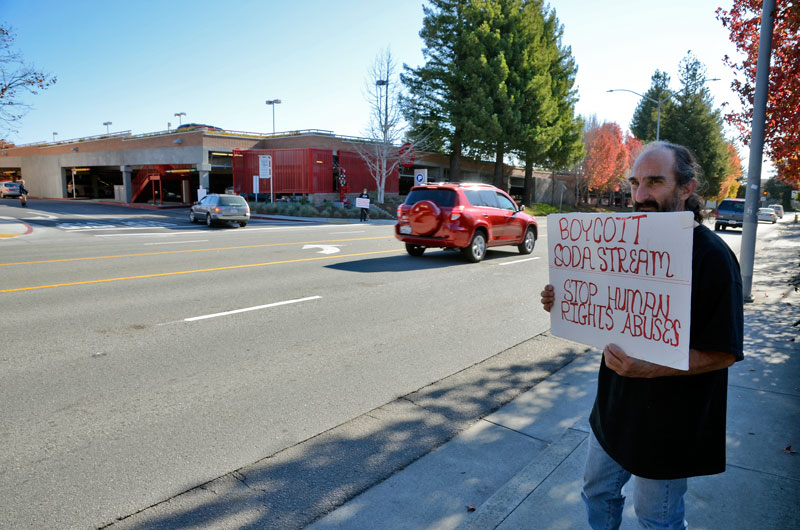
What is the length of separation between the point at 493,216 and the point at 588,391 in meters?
9.03

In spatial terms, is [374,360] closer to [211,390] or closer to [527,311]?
[211,390]

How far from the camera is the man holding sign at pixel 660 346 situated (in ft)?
6.17

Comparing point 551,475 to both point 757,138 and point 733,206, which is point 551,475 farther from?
point 733,206

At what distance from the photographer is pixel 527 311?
8258mm

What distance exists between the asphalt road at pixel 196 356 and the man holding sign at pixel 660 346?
97.8 inches

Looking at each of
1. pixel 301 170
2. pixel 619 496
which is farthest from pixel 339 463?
pixel 301 170

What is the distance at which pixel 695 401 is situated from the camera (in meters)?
1.99

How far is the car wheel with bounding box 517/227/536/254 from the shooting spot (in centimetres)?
1511

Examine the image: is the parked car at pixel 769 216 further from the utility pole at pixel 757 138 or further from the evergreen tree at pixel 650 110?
the utility pole at pixel 757 138

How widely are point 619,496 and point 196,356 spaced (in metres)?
4.60

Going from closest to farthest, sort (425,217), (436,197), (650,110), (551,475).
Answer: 1. (551,475)
2. (425,217)
3. (436,197)
4. (650,110)

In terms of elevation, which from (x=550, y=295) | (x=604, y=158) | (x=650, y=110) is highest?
(x=650, y=110)

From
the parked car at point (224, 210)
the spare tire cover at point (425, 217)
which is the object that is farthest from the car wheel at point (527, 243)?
the parked car at point (224, 210)

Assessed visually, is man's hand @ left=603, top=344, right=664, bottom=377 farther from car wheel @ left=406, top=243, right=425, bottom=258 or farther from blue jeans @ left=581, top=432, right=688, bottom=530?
car wheel @ left=406, top=243, right=425, bottom=258
